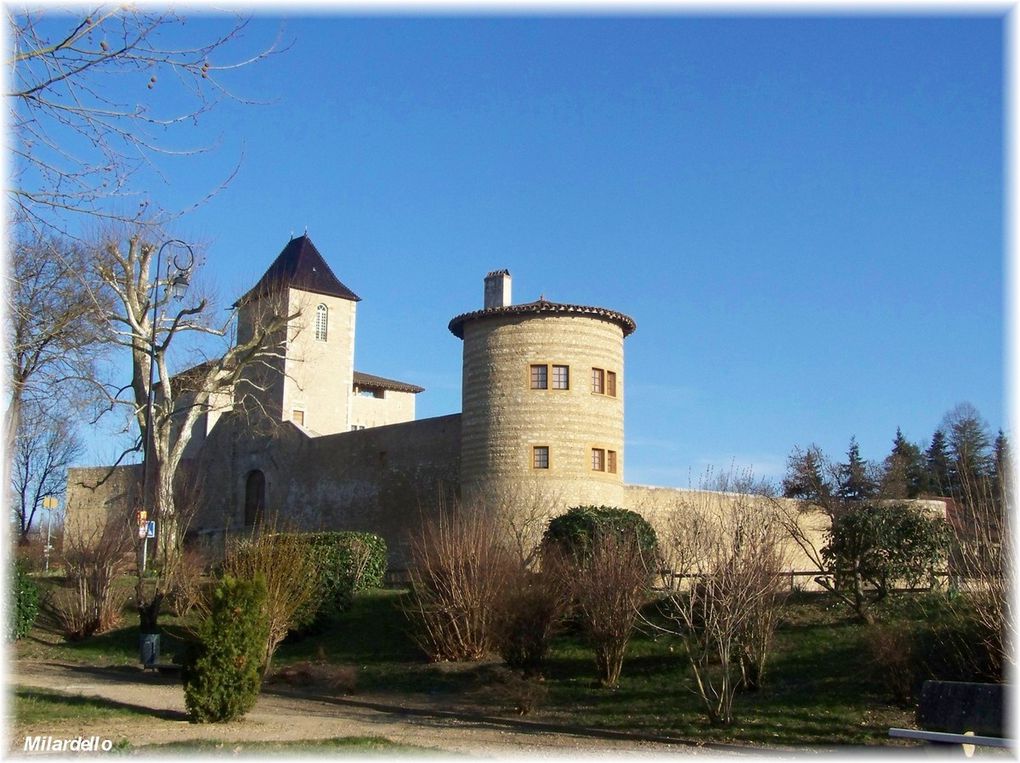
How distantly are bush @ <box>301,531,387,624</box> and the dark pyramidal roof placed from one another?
70.6ft

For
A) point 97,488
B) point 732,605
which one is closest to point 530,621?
point 732,605

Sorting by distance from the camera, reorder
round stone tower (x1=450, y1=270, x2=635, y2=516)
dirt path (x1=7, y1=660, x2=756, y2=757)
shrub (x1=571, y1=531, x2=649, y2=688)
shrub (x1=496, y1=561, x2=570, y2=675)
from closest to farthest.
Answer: dirt path (x1=7, y1=660, x2=756, y2=757) → shrub (x1=571, y1=531, x2=649, y2=688) → shrub (x1=496, y1=561, x2=570, y2=675) → round stone tower (x1=450, y1=270, x2=635, y2=516)

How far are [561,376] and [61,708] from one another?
56.3 feet

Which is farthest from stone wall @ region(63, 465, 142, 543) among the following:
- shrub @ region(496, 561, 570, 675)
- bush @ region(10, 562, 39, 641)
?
Result: shrub @ region(496, 561, 570, 675)

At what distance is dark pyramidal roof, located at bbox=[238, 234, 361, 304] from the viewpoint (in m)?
44.5

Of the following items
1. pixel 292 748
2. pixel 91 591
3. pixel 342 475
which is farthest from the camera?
pixel 342 475

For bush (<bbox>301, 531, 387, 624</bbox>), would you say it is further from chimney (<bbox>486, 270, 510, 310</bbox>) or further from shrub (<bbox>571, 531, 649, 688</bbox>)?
chimney (<bbox>486, 270, 510, 310</bbox>)

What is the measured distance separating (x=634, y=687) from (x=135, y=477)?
30.6m

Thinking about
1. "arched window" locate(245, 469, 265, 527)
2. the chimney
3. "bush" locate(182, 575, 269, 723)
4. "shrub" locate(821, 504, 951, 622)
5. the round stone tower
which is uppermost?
the chimney

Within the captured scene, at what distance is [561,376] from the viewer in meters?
28.1

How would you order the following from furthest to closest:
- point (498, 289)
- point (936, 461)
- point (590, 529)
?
point (936, 461), point (498, 289), point (590, 529)

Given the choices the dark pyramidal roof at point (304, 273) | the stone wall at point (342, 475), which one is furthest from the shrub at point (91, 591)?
the dark pyramidal roof at point (304, 273)

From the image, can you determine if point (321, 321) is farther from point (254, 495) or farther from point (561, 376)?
point (561, 376)

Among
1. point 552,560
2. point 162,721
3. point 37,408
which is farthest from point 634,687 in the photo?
point 37,408
